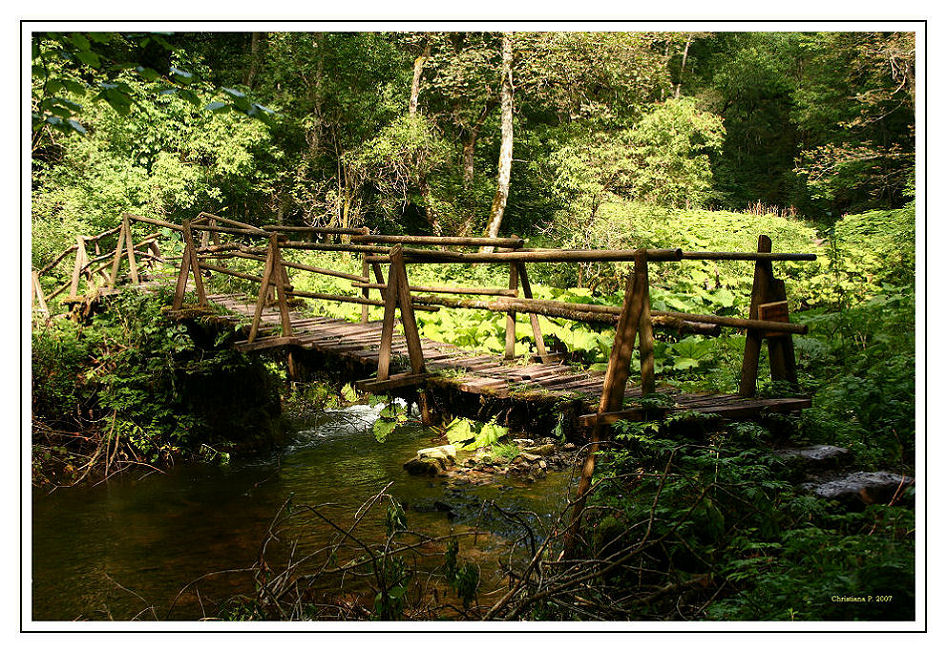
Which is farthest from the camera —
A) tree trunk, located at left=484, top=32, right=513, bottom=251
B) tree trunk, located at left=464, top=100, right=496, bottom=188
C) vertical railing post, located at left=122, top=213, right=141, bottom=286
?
tree trunk, located at left=464, top=100, right=496, bottom=188

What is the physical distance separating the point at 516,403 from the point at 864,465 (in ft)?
6.39

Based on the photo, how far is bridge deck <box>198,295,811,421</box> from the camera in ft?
12.6

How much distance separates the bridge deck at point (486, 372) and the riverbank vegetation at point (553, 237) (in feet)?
0.62

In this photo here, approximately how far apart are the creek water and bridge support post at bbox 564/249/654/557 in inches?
34.3

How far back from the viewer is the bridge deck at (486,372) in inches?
151

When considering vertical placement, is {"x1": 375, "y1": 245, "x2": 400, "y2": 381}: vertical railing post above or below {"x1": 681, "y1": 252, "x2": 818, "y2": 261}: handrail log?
below

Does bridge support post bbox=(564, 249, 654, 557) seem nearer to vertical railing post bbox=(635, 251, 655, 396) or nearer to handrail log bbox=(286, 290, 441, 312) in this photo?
vertical railing post bbox=(635, 251, 655, 396)

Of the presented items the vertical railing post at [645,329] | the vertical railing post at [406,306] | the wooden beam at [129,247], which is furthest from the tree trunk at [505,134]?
the vertical railing post at [645,329]

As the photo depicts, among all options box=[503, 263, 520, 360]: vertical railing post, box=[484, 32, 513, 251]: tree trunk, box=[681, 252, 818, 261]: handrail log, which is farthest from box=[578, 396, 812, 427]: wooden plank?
box=[484, 32, 513, 251]: tree trunk

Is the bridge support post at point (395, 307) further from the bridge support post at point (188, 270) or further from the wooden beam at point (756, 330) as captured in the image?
the bridge support post at point (188, 270)

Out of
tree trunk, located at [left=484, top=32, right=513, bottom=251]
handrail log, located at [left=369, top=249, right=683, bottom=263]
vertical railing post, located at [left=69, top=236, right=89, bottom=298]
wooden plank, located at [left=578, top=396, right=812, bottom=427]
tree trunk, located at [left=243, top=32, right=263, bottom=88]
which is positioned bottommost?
wooden plank, located at [left=578, top=396, right=812, bottom=427]
